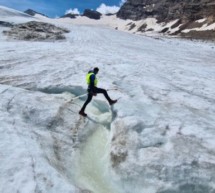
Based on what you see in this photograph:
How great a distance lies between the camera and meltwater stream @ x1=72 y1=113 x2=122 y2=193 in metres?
7.18

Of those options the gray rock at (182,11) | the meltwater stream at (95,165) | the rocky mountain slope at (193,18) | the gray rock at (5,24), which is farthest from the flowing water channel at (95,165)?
the gray rock at (182,11)

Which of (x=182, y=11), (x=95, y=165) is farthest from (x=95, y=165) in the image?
(x=182, y=11)

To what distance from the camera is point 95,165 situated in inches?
311

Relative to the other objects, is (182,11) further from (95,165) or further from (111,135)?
(95,165)

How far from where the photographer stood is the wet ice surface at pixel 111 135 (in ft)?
22.7

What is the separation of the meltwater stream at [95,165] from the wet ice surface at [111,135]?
0.02 metres

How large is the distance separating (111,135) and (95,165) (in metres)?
1.11

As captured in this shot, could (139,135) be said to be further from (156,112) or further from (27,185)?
(27,185)

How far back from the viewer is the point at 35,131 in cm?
871

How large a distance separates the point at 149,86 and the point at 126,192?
5612mm

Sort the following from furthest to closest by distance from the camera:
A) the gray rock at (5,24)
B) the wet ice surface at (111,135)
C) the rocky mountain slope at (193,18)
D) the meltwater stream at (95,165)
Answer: the rocky mountain slope at (193,18), the gray rock at (5,24), the meltwater stream at (95,165), the wet ice surface at (111,135)

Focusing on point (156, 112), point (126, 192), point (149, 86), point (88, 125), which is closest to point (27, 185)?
point (126, 192)

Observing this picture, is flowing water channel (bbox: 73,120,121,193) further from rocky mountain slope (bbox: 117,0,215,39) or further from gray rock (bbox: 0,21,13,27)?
rocky mountain slope (bbox: 117,0,215,39)

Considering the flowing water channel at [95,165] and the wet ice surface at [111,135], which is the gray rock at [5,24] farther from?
the flowing water channel at [95,165]
